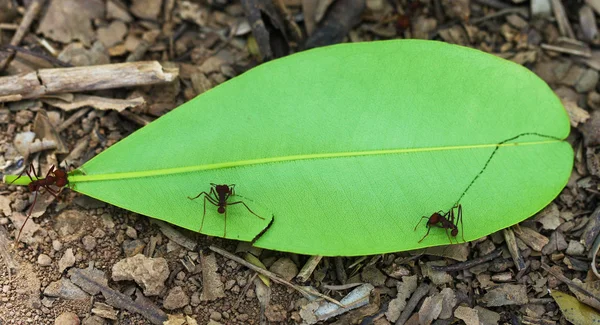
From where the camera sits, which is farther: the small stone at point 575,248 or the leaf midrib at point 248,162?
the small stone at point 575,248

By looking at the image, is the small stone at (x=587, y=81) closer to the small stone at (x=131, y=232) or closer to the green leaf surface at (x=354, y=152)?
the green leaf surface at (x=354, y=152)

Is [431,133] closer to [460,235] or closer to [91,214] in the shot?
[460,235]

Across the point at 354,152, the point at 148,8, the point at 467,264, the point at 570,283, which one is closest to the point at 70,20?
the point at 148,8

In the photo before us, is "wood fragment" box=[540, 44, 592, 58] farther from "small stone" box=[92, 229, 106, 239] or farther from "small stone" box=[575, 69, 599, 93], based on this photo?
"small stone" box=[92, 229, 106, 239]

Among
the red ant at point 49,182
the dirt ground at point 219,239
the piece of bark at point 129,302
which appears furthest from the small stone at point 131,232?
the red ant at point 49,182

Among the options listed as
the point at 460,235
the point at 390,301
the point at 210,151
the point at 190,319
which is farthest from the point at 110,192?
the point at 460,235

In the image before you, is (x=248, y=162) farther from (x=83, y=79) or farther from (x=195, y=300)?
(x=83, y=79)

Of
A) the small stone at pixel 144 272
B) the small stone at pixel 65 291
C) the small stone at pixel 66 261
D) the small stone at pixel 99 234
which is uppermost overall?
the small stone at pixel 99 234
